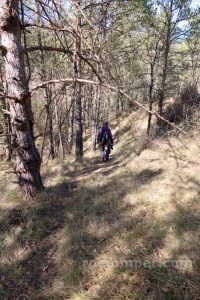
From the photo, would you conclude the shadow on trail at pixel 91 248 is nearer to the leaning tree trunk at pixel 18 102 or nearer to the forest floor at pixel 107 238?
the forest floor at pixel 107 238

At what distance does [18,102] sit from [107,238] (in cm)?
302

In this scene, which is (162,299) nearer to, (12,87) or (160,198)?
(160,198)

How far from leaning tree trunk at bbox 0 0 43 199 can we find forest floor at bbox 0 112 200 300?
0.55 m

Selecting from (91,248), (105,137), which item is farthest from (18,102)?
(105,137)

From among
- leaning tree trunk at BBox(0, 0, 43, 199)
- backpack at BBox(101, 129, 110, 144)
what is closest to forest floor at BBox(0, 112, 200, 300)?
leaning tree trunk at BBox(0, 0, 43, 199)

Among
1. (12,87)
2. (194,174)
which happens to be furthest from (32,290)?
(194,174)

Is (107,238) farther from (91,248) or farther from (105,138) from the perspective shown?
(105,138)

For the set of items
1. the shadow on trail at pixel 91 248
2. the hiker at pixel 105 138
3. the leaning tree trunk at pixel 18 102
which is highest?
the leaning tree trunk at pixel 18 102

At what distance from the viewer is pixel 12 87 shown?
5066mm

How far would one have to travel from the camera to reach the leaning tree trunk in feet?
15.8

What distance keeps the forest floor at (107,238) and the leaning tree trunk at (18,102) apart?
0.55m

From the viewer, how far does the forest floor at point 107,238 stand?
356cm

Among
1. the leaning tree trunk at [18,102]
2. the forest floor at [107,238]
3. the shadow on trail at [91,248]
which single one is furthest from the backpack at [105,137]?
the leaning tree trunk at [18,102]

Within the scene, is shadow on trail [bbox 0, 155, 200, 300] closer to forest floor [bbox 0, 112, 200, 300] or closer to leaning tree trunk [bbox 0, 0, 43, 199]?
forest floor [bbox 0, 112, 200, 300]
